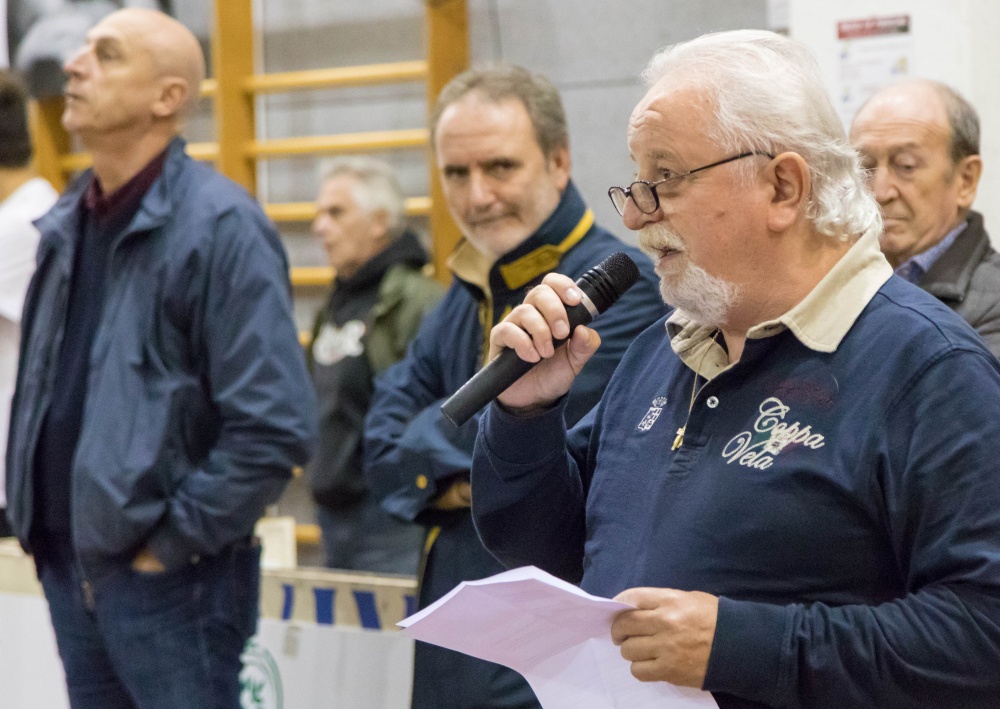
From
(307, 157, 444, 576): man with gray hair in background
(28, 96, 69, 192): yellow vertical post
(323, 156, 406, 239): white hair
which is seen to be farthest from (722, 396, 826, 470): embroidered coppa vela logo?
(28, 96, 69, 192): yellow vertical post

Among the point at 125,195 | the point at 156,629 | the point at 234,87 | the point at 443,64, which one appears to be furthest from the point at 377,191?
the point at 156,629

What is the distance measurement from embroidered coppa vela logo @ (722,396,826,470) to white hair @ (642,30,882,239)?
22 centimetres

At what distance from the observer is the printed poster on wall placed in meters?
2.77

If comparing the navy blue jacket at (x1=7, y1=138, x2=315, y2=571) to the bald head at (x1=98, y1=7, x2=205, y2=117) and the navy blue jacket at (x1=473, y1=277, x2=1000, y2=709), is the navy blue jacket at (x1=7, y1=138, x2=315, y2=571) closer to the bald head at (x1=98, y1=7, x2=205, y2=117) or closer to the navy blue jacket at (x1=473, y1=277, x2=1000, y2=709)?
the bald head at (x1=98, y1=7, x2=205, y2=117)

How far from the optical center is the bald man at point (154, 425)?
2.23 m

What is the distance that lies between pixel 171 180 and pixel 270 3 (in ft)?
10.3

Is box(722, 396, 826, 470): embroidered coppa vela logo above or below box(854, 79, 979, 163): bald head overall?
below

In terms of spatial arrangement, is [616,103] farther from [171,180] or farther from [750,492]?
[750,492]


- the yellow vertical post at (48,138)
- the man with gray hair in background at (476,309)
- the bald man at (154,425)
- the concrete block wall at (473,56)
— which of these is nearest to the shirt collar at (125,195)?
the bald man at (154,425)

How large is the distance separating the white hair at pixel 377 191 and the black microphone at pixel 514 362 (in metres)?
2.92

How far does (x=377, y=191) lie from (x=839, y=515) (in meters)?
3.32

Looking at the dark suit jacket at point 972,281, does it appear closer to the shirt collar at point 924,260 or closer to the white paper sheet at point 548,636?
the shirt collar at point 924,260

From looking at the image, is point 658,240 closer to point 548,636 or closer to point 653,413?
point 653,413

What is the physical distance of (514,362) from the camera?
138 centimetres
